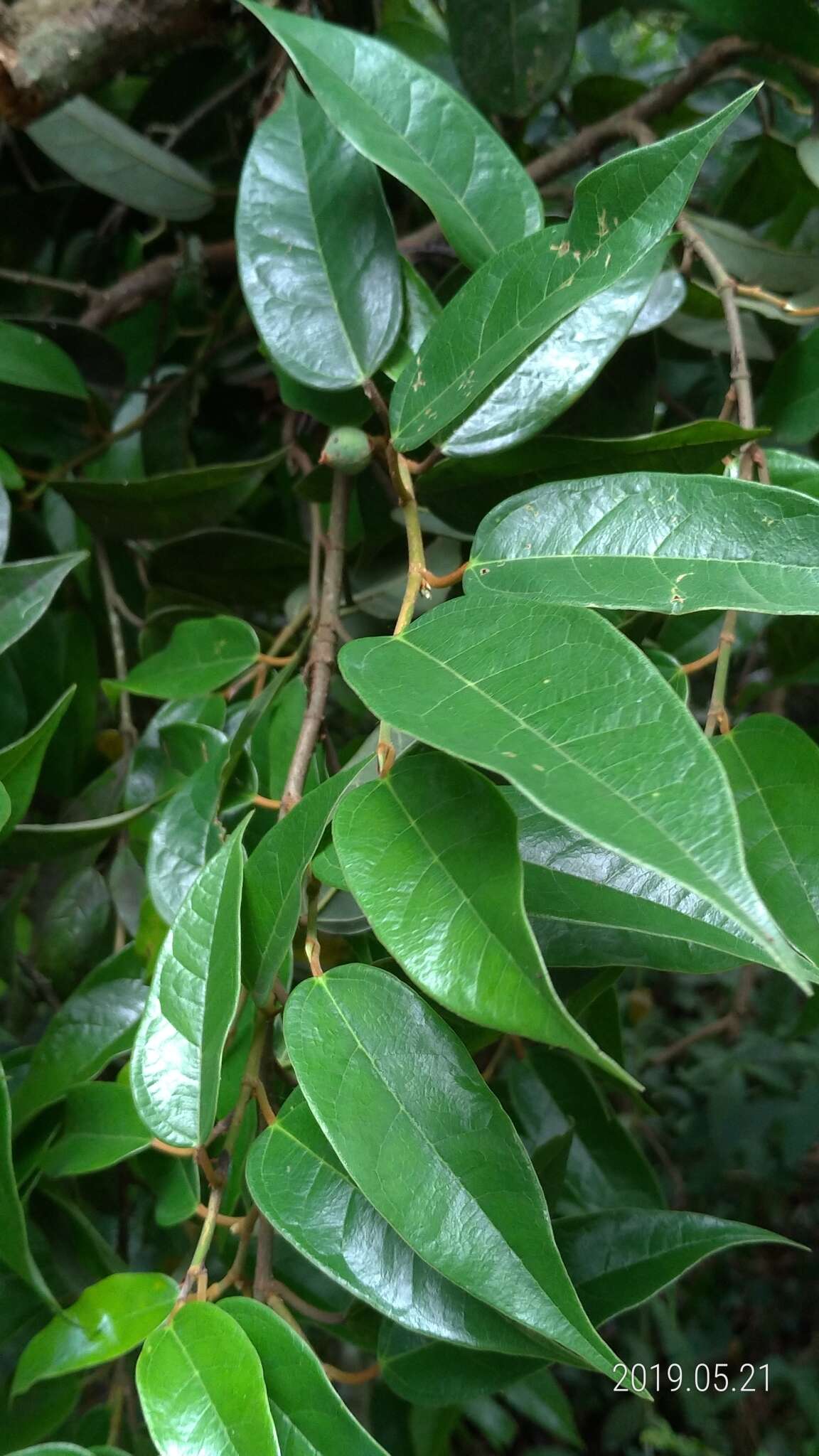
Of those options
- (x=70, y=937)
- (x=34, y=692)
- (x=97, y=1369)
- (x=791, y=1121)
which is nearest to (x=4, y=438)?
(x=34, y=692)

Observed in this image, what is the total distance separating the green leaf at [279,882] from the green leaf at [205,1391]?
0.33 ft

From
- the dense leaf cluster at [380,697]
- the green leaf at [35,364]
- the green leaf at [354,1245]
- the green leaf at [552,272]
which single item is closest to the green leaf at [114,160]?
the dense leaf cluster at [380,697]

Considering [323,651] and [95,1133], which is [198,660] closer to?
[323,651]

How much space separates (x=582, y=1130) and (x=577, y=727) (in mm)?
419

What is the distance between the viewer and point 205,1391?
0.30 m

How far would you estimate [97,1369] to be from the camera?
506 millimetres

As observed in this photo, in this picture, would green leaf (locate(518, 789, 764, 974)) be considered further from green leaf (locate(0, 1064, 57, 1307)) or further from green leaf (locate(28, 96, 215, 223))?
green leaf (locate(28, 96, 215, 223))

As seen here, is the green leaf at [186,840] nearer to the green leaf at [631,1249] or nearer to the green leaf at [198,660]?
the green leaf at [198,660]

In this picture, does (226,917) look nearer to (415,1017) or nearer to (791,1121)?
(415,1017)

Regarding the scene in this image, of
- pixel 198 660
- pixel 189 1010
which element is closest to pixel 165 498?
pixel 198 660

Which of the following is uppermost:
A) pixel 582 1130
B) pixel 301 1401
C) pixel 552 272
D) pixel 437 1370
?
pixel 552 272

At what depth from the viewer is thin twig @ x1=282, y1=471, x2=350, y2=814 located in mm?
392

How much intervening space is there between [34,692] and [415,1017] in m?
0.40

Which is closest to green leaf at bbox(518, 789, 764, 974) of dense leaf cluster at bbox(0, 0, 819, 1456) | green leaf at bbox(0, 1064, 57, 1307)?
dense leaf cluster at bbox(0, 0, 819, 1456)
